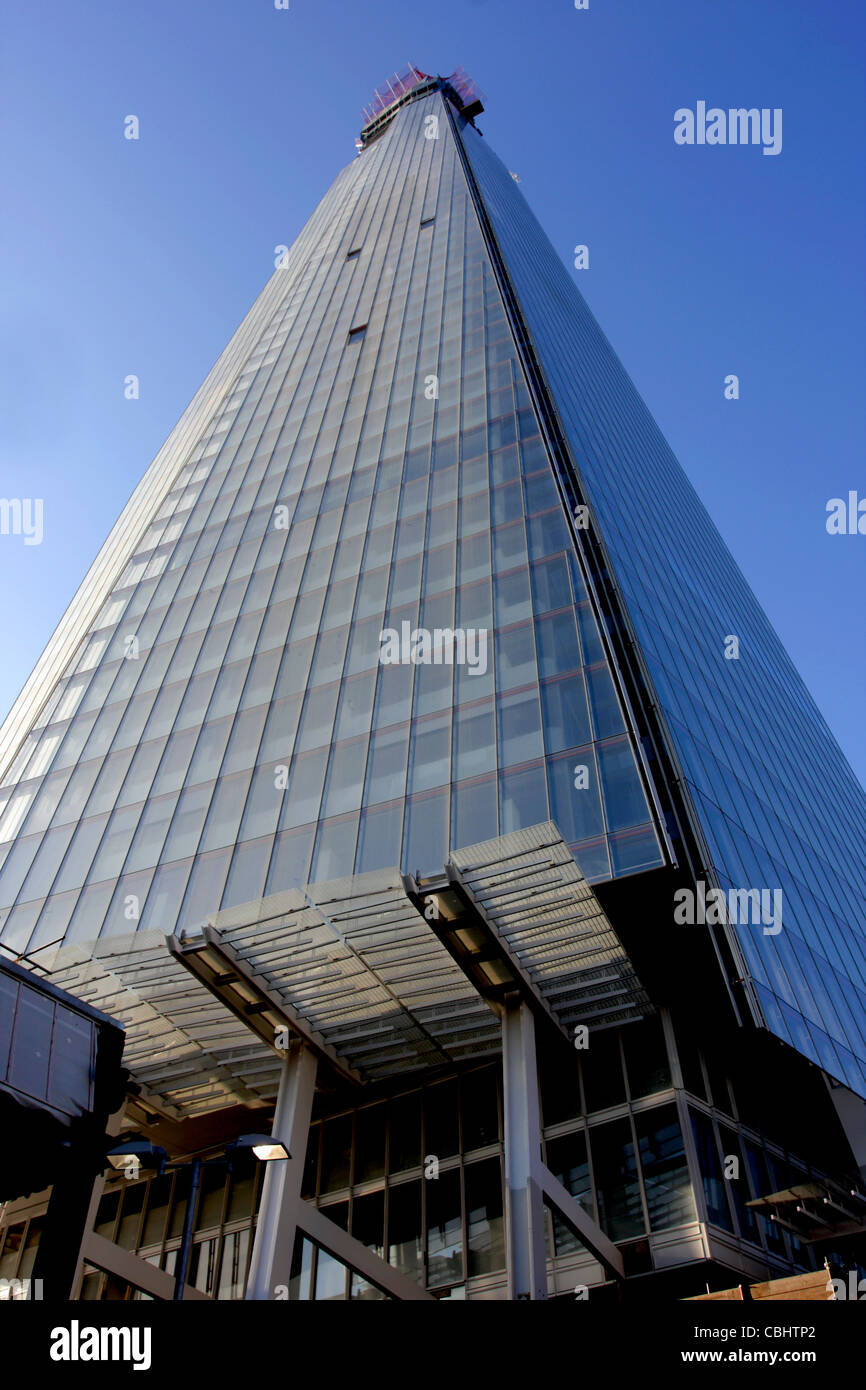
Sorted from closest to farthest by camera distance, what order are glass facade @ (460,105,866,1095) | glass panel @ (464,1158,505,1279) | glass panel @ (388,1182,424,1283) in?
glass panel @ (464,1158,505,1279)
glass panel @ (388,1182,424,1283)
glass facade @ (460,105,866,1095)

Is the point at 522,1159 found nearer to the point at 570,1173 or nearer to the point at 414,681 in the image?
the point at 570,1173

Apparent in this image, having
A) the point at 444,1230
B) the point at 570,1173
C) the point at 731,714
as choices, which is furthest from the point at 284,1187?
the point at 731,714

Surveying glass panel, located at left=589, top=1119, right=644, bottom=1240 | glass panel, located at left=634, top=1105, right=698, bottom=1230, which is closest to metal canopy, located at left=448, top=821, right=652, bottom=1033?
glass panel, located at left=634, top=1105, right=698, bottom=1230

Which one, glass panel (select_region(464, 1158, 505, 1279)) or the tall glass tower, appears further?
glass panel (select_region(464, 1158, 505, 1279))

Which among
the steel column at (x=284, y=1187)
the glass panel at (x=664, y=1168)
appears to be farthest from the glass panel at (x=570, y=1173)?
the steel column at (x=284, y=1187)

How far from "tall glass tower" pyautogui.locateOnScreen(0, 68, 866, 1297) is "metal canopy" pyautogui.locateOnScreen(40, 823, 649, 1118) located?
140mm

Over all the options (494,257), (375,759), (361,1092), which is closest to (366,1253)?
(361,1092)

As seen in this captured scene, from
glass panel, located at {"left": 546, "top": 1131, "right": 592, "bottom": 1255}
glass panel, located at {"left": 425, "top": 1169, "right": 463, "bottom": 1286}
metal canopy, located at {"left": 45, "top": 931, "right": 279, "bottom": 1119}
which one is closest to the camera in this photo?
metal canopy, located at {"left": 45, "top": 931, "right": 279, "bottom": 1119}

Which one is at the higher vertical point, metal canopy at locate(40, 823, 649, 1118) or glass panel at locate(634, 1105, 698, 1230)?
metal canopy at locate(40, 823, 649, 1118)

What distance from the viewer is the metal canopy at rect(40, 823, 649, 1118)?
21.6 m

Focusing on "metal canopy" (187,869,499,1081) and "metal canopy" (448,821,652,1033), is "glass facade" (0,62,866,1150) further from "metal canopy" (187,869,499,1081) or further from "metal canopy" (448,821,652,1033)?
"metal canopy" (187,869,499,1081)

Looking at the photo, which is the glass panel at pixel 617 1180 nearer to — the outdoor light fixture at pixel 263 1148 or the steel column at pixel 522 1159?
the steel column at pixel 522 1159

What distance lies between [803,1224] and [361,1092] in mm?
10777

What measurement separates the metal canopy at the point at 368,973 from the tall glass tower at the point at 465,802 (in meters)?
0.14
